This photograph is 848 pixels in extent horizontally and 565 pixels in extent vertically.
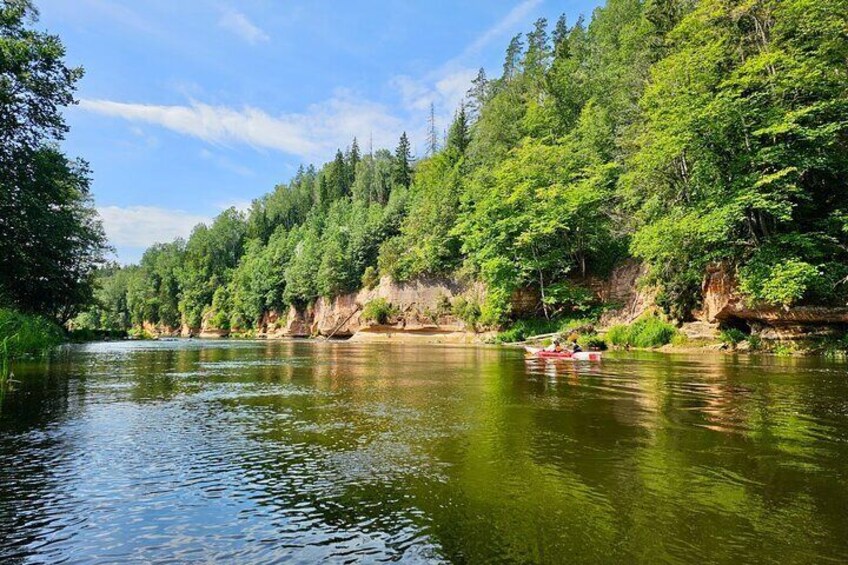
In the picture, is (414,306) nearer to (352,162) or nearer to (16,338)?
(16,338)

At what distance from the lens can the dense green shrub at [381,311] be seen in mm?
63188

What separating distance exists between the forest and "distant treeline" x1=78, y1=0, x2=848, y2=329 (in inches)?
5.5

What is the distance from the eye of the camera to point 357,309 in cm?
7306

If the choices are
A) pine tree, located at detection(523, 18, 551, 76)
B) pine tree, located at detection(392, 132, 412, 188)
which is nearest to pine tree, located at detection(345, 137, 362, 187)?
pine tree, located at detection(392, 132, 412, 188)

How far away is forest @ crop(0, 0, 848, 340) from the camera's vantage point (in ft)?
81.1

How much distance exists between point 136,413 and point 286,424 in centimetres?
389

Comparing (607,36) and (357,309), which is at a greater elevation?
(607,36)

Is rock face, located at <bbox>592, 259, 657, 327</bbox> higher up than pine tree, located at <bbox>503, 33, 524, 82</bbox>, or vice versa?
pine tree, located at <bbox>503, 33, 524, 82</bbox>

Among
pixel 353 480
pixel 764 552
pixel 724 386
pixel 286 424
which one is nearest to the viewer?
pixel 764 552

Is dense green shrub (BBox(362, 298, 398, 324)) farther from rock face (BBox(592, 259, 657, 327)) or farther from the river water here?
the river water

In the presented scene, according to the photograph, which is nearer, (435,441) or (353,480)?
(353,480)

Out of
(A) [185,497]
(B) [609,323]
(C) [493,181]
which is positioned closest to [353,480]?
(A) [185,497]

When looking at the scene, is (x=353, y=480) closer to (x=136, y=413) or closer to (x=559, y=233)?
(x=136, y=413)

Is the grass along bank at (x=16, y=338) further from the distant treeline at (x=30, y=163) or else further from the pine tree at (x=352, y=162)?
the pine tree at (x=352, y=162)
